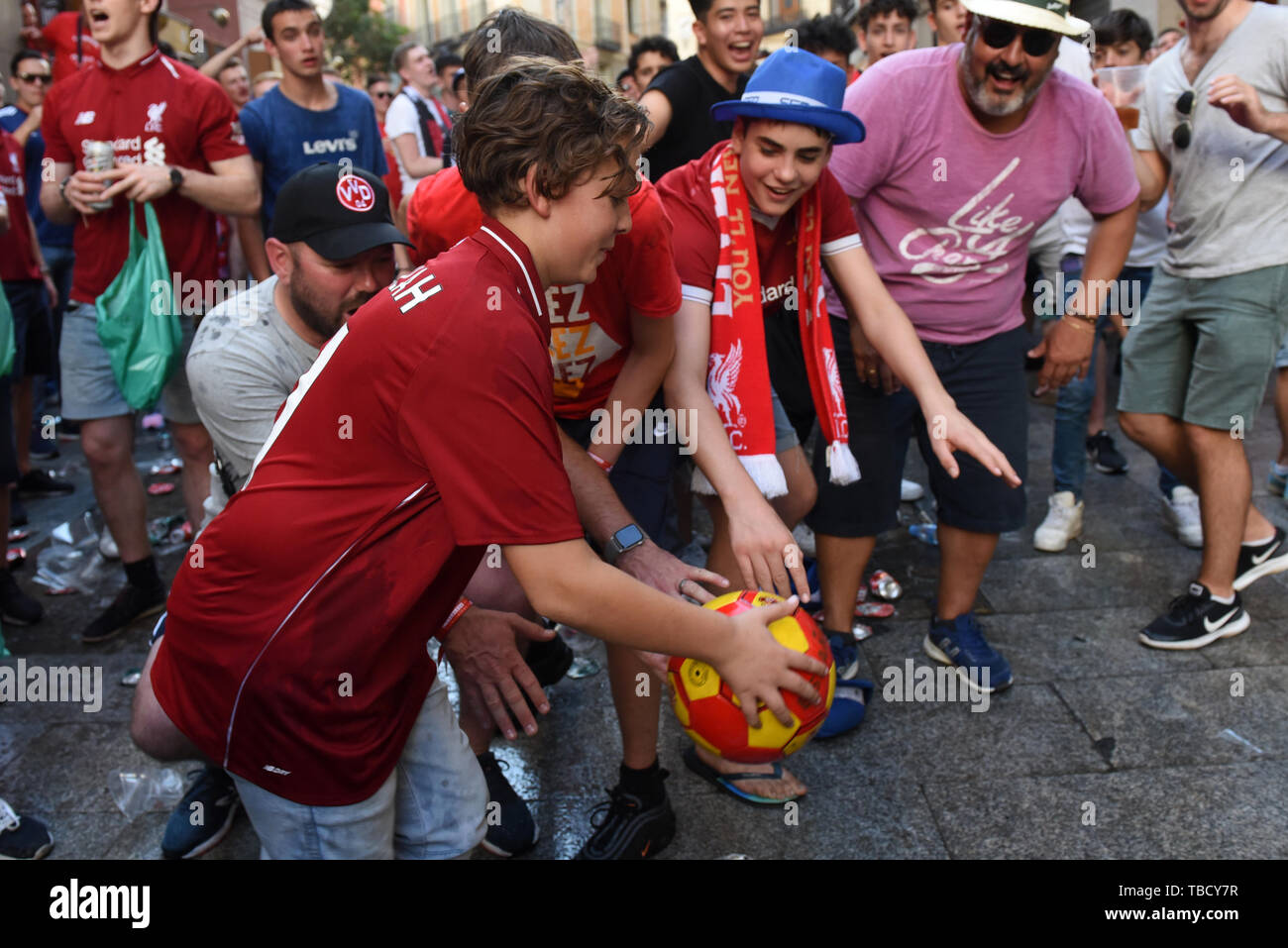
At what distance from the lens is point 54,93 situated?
4176mm

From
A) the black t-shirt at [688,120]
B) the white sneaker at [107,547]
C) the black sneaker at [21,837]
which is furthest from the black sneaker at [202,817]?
the black t-shirt at [688,120]

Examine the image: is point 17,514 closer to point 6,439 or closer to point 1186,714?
point 6,439

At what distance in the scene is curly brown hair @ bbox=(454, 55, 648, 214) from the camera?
1710 mm

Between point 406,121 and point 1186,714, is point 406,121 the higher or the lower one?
the higher one

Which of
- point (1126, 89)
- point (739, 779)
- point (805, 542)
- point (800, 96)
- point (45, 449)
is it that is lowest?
point (45, 449)

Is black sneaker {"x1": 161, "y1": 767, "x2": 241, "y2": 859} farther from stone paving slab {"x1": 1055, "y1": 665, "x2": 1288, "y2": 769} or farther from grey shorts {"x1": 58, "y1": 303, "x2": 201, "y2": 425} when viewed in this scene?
stone paving slab {"x1": 1055, "y1": 665, "x2": 1288, "y2": 769}

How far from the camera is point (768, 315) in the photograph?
11.0 ft

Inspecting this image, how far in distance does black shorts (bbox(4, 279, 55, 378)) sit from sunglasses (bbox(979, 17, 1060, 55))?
4801 millimetres

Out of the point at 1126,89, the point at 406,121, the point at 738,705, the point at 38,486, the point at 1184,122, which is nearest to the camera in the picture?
the point at 738,705

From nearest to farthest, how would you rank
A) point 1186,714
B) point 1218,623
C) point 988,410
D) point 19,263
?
1. point 1186,714
2. point 988,410
3. point 1218,623
4. point 19,263

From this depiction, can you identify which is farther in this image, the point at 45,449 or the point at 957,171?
the point at 45,449

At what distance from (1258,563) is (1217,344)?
0.91m

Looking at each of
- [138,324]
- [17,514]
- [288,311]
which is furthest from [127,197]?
[17,514]
